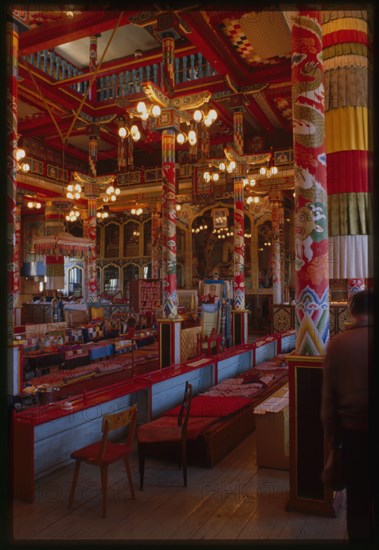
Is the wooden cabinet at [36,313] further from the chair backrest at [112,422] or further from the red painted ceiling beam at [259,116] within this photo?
the chair backrest at [112,422]

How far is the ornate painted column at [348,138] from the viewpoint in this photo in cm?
414

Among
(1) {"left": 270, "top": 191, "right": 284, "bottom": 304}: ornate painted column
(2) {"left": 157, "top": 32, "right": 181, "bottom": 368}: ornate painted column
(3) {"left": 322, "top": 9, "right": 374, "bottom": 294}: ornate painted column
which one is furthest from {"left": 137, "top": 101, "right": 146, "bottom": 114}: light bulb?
(1) {"left": 270, "top": 191, "right": 284, "bottom": 304}: ornate painted column

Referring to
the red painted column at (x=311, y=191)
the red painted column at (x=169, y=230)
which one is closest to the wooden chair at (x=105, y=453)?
the red painted column at (x=311, y=191)

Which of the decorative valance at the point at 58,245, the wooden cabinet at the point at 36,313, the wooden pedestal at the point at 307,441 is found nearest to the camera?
the wooden pedestal at the point at 307,441

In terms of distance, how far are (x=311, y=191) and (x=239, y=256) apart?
8.25 metres

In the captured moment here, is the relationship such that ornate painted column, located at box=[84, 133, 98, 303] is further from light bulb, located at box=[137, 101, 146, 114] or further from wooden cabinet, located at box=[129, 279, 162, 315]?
light bulb, located at box=[137, 101, 146, 114]

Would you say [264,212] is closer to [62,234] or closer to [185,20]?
[62,234]

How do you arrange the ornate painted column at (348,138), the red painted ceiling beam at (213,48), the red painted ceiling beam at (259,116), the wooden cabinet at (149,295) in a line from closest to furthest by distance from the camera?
the ornate painted column at (348,138) < the red painted ceiling beam at (213,48) < the red painted ceiling beam at (259,116) < the wooden cabinet at (149,295)

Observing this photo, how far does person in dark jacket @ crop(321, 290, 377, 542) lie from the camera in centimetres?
270

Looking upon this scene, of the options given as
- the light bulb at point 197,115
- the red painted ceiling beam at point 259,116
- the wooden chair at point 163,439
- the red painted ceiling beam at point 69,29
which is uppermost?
the red painted ceiling beam at point 259,116

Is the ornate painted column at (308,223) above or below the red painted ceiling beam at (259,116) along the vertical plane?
below

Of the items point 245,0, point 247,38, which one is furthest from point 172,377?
point 247,38

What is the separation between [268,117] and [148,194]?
5.96 meters

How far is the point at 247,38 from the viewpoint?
9938mm
